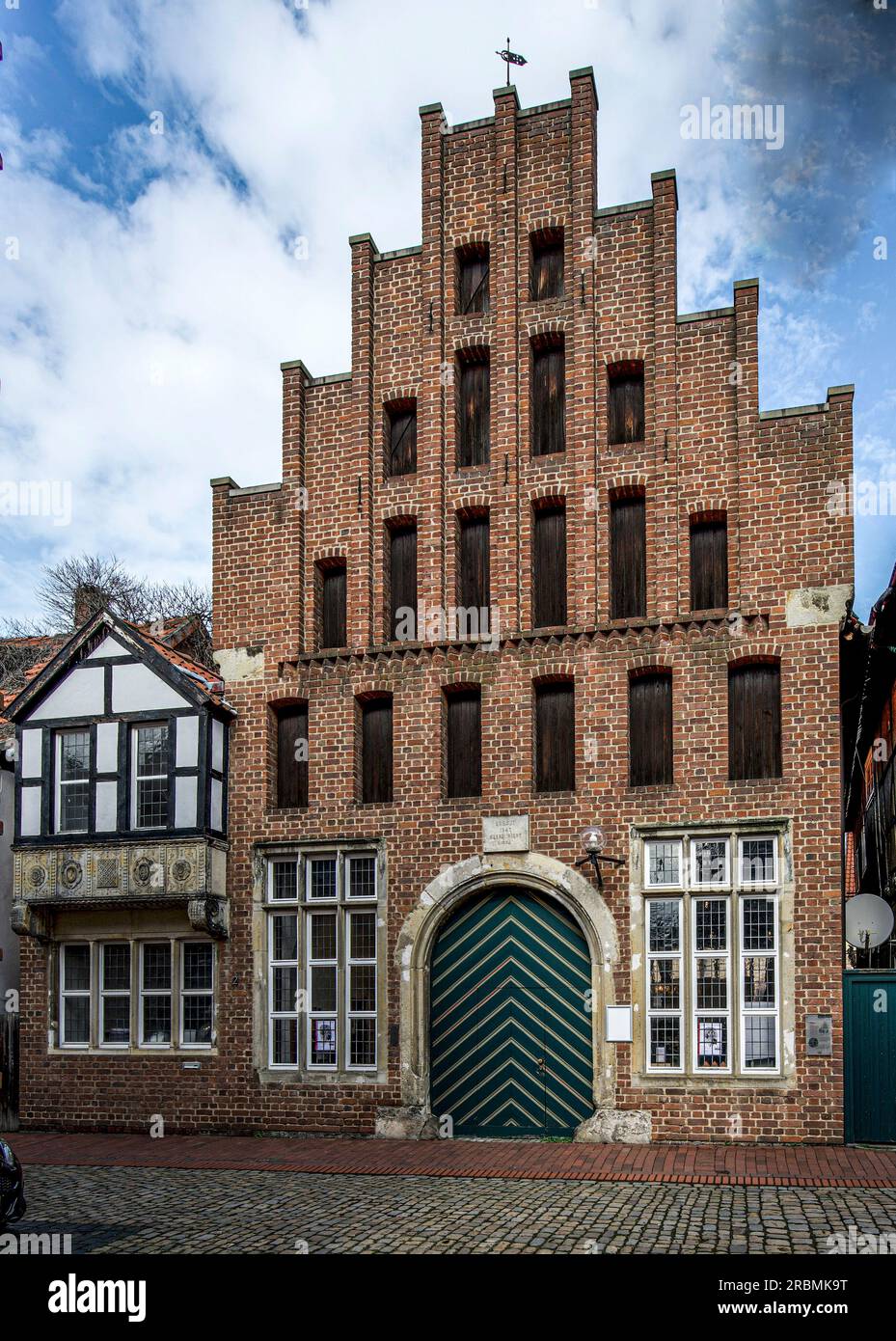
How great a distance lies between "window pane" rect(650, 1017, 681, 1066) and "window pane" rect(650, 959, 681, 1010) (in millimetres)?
191

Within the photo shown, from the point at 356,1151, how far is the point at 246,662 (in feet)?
24.9

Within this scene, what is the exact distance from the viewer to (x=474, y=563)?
20.7m

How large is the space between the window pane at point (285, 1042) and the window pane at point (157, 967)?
6.51 ft

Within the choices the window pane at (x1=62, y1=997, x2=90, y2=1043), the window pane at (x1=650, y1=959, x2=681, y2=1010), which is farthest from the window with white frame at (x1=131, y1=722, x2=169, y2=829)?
the window pane at (x1=650, y1=959, x2=681, y2=1010)

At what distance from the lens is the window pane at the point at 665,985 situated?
18.4m

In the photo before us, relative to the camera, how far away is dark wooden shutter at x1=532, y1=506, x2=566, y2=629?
20016 millimetres

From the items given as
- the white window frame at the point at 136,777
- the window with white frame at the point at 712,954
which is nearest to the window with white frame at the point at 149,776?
the white window frame at the point at 136,777

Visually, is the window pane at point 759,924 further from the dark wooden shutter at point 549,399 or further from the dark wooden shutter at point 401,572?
the dark wooden shutter at point 549,399

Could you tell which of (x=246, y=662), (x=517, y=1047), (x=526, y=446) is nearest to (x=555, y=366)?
(x=526, y=446)

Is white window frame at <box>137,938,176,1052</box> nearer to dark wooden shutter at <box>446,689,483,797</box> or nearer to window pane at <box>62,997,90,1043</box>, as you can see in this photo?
window pane at <box>62,997,90,1043</box>

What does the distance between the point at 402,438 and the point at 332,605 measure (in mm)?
2864

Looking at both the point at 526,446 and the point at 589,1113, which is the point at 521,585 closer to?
the point at 526,446

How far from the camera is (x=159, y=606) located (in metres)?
48.6

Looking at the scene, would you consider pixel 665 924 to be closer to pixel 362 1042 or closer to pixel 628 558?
pixel 362 1042
